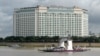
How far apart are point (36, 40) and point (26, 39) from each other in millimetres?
7016

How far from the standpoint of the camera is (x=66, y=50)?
320 feet

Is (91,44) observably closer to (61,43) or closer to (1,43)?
(1,43)

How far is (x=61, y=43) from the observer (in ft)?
335

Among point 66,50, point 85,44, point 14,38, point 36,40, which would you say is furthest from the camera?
point 14,38

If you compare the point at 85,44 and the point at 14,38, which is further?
the point at 14,38

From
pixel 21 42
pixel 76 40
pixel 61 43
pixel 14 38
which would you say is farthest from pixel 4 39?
pixel 61 43

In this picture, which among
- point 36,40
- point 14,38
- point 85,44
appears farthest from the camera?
point 14,38

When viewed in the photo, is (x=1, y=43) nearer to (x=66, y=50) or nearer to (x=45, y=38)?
(x=45, y=38)

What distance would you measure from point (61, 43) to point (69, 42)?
330cm

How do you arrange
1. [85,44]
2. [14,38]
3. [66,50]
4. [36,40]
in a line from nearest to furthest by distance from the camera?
[66,50] < [85,44] < [36,40] < [14,38]

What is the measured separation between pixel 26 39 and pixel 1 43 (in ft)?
38.2

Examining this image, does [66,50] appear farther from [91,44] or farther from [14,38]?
[14,38]

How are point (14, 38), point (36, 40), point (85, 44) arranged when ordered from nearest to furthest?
point (85, 44) < point (36, 40) < point (14, 38)

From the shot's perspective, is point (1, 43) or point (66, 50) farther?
point (1, 43)
